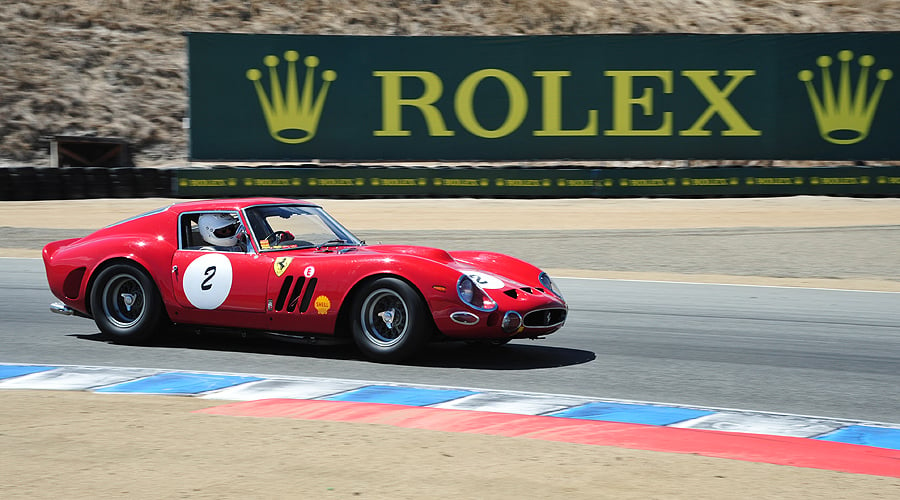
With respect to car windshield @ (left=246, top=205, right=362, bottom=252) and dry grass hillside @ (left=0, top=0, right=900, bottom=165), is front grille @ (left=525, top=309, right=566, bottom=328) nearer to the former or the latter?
car windshield @ (left=246, top=205, right=362, bottom=252)

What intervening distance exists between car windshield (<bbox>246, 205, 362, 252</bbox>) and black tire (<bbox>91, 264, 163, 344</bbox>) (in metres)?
0.87

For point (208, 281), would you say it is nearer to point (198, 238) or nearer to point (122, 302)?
point (198, 238)

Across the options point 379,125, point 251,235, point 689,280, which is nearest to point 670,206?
point 379,125

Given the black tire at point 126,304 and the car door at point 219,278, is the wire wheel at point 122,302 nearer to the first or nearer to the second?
the black tire at point 126,304

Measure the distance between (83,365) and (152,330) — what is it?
69 cm

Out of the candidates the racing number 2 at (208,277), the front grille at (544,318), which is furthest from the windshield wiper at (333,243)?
the front grille at (544,318)

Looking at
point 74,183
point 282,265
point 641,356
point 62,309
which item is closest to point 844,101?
point 74,183

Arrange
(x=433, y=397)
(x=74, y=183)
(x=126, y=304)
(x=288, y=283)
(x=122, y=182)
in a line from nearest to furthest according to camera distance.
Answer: (x=433, y=397)
(x=288, y=283)
(x=126, y=304)
(x=74, y=183)
(x=122, y=182)

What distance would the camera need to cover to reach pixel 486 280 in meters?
6.98

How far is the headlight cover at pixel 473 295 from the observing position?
677cm

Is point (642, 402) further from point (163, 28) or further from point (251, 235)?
point (163, 28)

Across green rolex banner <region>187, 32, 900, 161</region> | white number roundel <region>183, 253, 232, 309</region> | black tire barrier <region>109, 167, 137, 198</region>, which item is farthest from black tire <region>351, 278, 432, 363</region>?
green rolex banner <region>187, 32, 900, 161</region>

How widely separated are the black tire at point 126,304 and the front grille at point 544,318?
2.69m

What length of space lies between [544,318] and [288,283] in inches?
67.6
